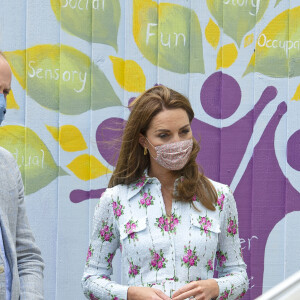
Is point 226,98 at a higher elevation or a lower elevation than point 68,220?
higher

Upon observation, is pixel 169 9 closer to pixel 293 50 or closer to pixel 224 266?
pixel 293 50

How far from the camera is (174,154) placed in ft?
8.61

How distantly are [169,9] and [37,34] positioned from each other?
68 cm

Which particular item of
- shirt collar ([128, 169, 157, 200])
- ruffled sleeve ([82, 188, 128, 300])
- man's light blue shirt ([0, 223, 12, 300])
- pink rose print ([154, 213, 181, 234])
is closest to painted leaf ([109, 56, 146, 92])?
shirt collar ([128, 169, 157, 200])

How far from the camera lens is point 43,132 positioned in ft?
11.3

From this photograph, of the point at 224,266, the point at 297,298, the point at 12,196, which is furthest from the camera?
the point at 224,266

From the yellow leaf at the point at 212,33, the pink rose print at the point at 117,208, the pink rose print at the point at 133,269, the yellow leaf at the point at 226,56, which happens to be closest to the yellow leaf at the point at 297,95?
the yellow leaf at the point at 226,56

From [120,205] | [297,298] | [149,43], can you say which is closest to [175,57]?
[149,43]

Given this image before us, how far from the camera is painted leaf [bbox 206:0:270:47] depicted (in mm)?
3492

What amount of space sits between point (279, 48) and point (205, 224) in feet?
4.23

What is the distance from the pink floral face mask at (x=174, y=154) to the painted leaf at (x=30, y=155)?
95 cm

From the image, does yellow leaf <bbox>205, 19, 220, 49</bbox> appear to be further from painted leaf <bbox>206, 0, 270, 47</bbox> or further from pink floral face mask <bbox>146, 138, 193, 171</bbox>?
pink floral face mask <bbox>146, 138, 193, 171</bbox>

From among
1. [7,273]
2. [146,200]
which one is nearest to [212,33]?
[146,200]

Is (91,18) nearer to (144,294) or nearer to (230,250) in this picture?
(230,250)
